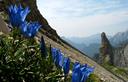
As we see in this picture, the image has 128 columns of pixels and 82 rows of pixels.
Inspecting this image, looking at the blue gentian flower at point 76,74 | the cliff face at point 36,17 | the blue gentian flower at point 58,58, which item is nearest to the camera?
the blue gentian flower at point 76,74

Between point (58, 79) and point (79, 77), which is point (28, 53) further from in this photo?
point (79, 77)

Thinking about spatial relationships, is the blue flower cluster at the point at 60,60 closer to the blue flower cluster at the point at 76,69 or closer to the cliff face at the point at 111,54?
the blue flower cluster at the point at 76,69

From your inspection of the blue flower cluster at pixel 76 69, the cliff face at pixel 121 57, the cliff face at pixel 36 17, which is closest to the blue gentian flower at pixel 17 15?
the blue flower cluster at pixel 76 69

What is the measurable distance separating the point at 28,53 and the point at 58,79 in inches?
38.7

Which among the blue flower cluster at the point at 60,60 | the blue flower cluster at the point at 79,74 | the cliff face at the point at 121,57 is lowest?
the cliff face at the point at 121,57

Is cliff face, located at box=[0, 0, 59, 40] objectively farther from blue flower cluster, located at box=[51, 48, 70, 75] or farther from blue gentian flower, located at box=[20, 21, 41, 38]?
blue flower cluster, located at box=[51, 48, 70, 75]

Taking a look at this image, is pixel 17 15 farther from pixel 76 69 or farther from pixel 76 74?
pixel 76 74

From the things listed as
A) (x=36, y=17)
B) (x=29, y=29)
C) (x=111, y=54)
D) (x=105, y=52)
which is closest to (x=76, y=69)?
(x=29, y=29)

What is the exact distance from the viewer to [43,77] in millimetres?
8008

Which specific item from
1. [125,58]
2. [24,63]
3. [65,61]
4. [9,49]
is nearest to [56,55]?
[65,61]

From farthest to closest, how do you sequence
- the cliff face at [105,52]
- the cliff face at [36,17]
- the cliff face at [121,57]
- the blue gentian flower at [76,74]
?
1. the cliff face at [121,57]
2. the cliff face at [105,52]
3. the cliff face at [36,17]
4. the blue gentian flower at [76,74]

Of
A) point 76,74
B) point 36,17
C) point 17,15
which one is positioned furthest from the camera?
point 36,17

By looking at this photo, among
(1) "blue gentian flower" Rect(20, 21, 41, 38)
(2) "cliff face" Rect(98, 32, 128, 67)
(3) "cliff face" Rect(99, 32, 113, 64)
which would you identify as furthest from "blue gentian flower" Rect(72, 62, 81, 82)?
(3) "cliff face" Rect(99, 32, 113, 64)

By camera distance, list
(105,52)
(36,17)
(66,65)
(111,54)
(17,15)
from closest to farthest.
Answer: (66,65), (17,15), (36,17), (105,52), (111,54)
